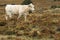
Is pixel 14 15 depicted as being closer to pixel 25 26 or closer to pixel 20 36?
pixel 25 26

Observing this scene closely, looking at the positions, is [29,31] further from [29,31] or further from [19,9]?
[19,9]

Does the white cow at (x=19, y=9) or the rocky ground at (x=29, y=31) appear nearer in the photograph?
the rocky ground at (x=29, y=31)

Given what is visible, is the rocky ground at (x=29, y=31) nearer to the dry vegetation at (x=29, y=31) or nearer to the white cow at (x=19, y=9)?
the dry vegetation at (x=29, y=31)

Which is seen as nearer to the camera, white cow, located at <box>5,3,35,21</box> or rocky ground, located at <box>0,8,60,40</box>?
rocky ground, located at <box>0,8,60,40</box>

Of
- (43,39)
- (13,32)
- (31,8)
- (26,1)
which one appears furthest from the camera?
(26,1)

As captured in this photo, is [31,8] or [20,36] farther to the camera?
[31,8]

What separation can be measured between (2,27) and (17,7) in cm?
327

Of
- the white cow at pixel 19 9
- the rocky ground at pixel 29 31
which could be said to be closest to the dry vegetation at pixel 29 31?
the rocky ground at pixel 29 31

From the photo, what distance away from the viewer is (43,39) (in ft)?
39.6

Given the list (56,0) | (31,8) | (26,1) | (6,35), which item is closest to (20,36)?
(6,35)

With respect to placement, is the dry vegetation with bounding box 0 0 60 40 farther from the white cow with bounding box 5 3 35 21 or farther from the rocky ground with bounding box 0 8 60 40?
the white cow with bounding box 5 3 35 21

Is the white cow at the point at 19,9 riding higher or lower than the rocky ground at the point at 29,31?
higher

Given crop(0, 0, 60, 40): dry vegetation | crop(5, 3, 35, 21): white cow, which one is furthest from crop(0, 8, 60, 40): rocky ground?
crop(5, 3, 35, 21): white cow

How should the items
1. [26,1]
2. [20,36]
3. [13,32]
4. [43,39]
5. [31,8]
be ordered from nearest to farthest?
[43,39]
[20,36]
[13,32]
[31,8]
[26,1]
